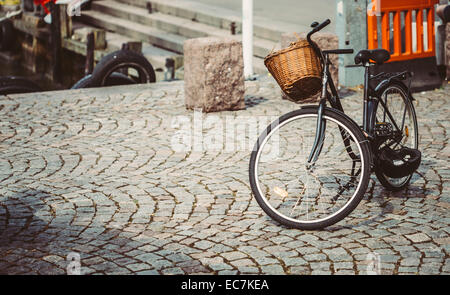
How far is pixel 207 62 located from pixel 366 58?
12.5ft

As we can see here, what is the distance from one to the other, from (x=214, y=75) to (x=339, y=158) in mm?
2590

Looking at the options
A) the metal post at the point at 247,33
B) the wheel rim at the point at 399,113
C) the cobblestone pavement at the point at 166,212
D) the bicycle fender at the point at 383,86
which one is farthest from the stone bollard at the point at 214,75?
the bicycle fender at the point at 383,86

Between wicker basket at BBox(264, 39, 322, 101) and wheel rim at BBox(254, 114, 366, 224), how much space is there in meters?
0.19

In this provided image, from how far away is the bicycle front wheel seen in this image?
208 inches

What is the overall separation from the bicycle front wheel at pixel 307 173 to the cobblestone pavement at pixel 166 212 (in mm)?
163

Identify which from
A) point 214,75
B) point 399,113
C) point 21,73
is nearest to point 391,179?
point 399,113

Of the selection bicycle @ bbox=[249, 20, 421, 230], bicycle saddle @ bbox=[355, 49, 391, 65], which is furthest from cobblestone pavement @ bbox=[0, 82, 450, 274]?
bicycle saddle @ bbox=[355, 49, 391, 65]

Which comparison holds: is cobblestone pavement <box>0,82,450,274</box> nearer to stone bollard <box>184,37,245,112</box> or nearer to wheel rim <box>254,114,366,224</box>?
wheel rim <box>254,114,366,224</box>

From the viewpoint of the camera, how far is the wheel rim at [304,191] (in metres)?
5.34

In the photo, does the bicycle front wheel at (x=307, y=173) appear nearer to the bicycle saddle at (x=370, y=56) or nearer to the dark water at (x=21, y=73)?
the bicycle saddle at (x=370, y=56)

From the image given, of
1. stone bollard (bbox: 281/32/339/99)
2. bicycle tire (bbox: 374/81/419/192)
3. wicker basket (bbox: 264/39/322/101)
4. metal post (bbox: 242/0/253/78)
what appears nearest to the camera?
wicker basket (bbox: 264/39/322/101)

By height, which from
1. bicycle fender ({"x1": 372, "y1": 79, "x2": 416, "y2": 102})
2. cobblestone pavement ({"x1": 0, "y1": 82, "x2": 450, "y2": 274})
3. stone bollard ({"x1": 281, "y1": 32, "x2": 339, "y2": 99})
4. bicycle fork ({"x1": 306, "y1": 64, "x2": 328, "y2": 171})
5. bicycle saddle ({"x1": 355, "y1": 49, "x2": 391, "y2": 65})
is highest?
stone bollard ({"x1": 281, "y1": 32, "x2": 339, "y2": 99})

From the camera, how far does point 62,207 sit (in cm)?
605
